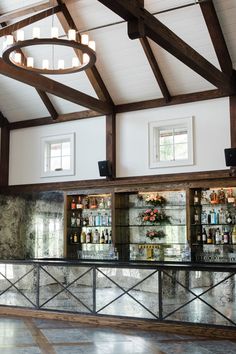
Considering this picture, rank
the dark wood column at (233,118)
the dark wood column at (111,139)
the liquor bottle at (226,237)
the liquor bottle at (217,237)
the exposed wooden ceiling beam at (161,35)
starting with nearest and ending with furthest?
the exposed wooden ceiling beam at (161,35)
the dark wood column at (233,118)
the liquor bottle at (226,237)
the liquor bottle at (217,237)
the dark wood column at (111,139)

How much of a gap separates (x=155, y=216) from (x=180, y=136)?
1734 millimetres

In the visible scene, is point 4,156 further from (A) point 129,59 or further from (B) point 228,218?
(B) point 228,218

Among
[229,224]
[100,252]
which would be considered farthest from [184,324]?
[100,252]

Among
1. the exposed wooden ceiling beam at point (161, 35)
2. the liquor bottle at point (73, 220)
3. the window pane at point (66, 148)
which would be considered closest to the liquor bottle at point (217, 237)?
the exposed wooden ceiling beam at point (161, 35)

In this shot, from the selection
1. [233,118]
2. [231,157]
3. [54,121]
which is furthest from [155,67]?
[54,121]

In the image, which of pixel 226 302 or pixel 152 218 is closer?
pixel 226 302

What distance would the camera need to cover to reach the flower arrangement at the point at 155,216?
955 cm

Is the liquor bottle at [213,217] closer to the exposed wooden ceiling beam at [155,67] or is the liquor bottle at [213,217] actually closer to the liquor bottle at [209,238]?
the liquor bottle at [209,238]

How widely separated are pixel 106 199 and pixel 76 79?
2.67 meters

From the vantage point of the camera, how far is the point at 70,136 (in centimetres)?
1052

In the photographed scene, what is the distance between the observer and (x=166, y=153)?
9.55 metres

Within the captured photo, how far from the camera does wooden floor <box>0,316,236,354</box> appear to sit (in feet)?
18.1

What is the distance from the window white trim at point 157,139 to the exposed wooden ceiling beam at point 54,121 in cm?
131

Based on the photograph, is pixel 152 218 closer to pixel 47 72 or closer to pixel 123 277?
pixel 123 277
